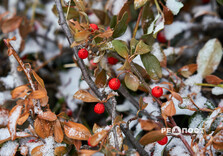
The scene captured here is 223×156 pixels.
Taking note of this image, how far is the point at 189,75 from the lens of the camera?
0.86 m

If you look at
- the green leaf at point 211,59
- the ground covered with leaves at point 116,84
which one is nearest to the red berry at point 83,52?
the ground covered with leaves at point 116,84

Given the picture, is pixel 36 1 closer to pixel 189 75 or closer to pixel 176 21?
pixel 176 21

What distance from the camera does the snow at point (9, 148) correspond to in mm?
653

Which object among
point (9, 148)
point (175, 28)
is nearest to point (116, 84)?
point (9, 148)

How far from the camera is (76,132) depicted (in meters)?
0.62

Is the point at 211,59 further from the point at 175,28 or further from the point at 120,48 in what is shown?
the point at 120,48

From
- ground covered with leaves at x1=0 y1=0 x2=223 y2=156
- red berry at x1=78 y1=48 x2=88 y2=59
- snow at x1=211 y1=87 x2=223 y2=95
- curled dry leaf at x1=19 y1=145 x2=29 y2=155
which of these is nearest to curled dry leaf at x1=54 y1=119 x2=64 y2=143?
ground covered with leaves at x1=0 y1=0 x2=223 y2=156

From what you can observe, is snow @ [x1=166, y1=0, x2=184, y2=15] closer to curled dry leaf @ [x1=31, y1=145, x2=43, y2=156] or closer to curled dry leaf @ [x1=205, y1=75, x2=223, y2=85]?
curled dry leaf @ [x1=205, y1=75, x2=223, y2=85]

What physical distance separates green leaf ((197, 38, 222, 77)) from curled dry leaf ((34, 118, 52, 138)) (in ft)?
1.90

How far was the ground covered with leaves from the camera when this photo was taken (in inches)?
23.1

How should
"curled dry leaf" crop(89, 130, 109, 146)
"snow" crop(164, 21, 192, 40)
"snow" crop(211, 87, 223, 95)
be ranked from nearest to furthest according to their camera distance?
"curled dry leaf" crop(89, 130, 109, 146), "snow" crop(211, 87, 223, 95), "snow" crop(164, 21, 192, 40)

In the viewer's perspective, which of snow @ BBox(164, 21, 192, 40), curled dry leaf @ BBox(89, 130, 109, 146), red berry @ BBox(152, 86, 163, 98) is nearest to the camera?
curled dry leaf @ BBox(89, 130, 109, 146)

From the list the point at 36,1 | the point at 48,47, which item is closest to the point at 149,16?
the point at 48,47

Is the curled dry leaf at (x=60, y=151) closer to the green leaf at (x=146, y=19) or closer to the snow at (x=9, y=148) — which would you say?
the snow at (x=9, y=148)
